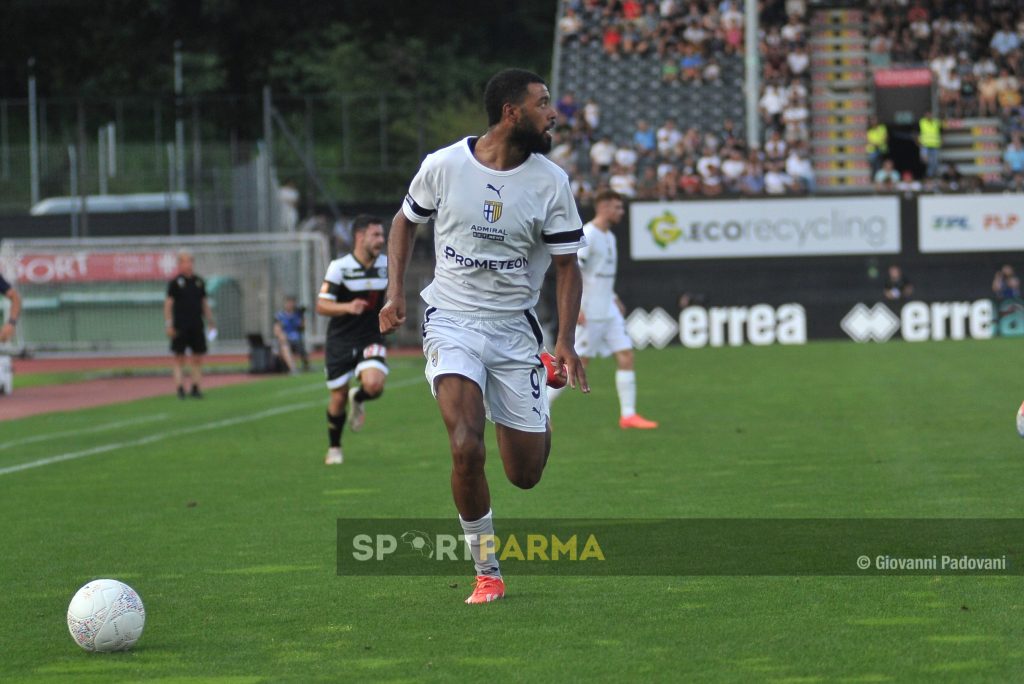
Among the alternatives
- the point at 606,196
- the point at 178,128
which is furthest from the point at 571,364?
the point at 178,128

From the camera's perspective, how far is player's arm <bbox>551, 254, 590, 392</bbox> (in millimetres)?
7125

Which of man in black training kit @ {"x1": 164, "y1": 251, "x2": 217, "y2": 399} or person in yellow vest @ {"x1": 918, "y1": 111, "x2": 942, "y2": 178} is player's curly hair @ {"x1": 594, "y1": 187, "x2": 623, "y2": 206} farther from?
person in yellow vest @ {"x1": 918, "y1": 111, "x2": 942, "y2": 178}

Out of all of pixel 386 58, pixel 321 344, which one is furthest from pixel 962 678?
pixel 386 58

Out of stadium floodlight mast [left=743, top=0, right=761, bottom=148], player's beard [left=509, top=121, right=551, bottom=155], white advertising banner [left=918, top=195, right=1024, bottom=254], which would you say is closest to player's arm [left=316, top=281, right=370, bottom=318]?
player's beard [left=509, top=121, right=551, bottom=155]

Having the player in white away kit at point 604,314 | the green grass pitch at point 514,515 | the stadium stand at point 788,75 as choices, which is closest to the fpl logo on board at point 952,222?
the stadium stand at point 788,75

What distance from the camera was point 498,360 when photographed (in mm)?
7199

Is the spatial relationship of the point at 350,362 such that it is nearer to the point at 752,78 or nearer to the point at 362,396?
the point at 362,396

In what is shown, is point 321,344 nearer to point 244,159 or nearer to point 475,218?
point 244,159

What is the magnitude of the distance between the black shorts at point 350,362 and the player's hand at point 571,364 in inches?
259

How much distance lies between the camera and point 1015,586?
23.2ft

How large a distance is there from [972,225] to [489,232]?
2613cm

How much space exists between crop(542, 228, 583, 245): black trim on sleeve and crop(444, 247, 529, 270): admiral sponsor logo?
0.15 m

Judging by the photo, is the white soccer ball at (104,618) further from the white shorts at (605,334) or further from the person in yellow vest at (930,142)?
the person in yellow vest at (930,142)

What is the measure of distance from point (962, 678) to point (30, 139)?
38.1 metres
